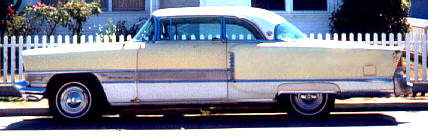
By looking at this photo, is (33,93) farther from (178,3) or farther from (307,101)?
(178,3)

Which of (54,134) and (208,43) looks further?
(208,43)

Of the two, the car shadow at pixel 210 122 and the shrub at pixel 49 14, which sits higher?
the shrub at pixel 49 14

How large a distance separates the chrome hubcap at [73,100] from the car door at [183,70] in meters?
0.81

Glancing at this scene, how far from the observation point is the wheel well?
7.55m

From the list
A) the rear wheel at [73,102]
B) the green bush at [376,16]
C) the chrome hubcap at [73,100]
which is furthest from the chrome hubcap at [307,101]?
the green bush at [376,16]

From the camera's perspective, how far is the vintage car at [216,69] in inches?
291

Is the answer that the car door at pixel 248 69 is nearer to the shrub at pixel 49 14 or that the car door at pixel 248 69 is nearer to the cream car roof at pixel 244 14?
the cream car roof at pixel 244 14

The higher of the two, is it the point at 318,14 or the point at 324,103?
the point at 318,14

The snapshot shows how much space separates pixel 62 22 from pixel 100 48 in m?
7.60

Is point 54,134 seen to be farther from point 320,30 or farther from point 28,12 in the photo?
point 320,30

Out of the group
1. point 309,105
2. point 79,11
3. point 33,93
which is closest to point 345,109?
point 309,105

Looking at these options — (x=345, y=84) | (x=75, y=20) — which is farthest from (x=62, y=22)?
(x=345, y=84)

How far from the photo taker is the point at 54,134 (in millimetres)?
6836

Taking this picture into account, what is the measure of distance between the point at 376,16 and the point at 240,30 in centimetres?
800
